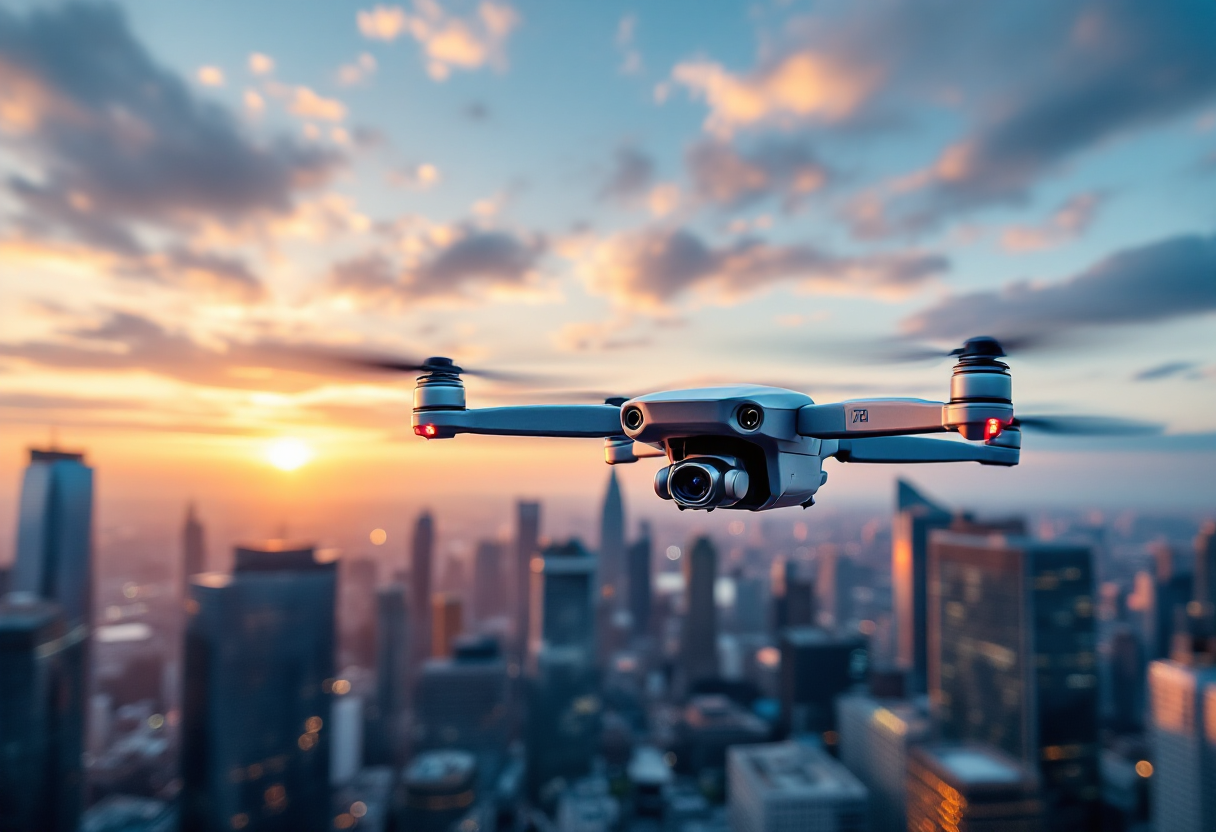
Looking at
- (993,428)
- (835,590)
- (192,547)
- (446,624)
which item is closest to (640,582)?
(446,624)

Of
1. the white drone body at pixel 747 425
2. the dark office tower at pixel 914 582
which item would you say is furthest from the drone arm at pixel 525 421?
the dark office tower at pixel 914 582

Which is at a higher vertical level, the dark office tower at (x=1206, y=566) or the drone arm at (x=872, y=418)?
the drone arm at (x=872, y=418)

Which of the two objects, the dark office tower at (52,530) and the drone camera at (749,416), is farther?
the dark office tower at (52,530)

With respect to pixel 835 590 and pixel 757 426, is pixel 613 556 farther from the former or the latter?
pixel 757 426

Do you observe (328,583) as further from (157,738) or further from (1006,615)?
(1006,615)

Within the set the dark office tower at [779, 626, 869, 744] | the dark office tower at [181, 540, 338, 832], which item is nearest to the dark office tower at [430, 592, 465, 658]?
the dark office tower at [181, 540, 338, 832]

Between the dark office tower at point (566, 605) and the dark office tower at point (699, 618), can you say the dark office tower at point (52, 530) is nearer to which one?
the dark office tower at point (566, 605)

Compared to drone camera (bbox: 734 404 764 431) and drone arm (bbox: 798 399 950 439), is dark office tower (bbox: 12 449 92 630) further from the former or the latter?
drone arm (bbox: 798 399 950 439)
